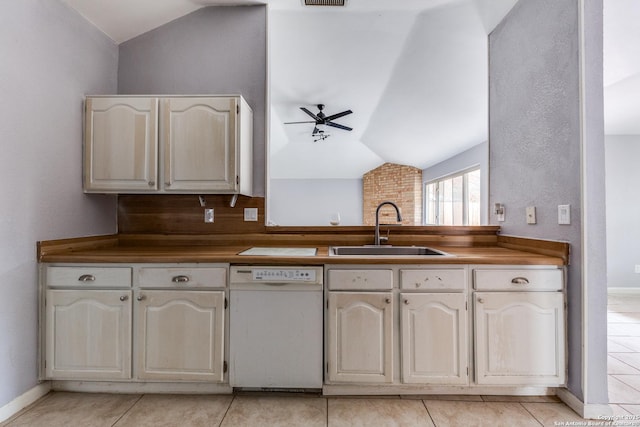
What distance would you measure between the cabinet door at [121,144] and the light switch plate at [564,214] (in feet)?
8.04

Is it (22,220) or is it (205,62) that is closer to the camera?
(22,220)

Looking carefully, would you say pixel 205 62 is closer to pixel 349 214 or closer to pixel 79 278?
pixel 79 278

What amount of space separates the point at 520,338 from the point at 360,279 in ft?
3.05

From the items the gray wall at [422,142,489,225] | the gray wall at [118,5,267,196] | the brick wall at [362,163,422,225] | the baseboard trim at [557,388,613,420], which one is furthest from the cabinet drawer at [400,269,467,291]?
the brick wall at [362,163,422,225]

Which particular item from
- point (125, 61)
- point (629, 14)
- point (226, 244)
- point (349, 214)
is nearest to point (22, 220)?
point (226, 244)

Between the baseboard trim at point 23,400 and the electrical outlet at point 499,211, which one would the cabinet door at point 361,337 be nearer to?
the electrical outlet at point 499,211

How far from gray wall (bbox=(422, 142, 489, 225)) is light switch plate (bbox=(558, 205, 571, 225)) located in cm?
229

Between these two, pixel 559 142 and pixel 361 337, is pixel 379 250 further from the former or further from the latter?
pixel 559 142

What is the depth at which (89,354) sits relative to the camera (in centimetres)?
185

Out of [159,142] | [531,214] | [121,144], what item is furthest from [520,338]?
[121,144]

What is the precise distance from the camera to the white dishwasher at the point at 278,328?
184cm

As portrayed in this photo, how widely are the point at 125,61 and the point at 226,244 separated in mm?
1608

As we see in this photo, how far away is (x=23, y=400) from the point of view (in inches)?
70.2

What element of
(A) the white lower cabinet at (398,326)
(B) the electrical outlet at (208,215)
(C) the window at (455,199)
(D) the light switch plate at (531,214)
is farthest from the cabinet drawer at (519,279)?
(C) the window at (455,199)
